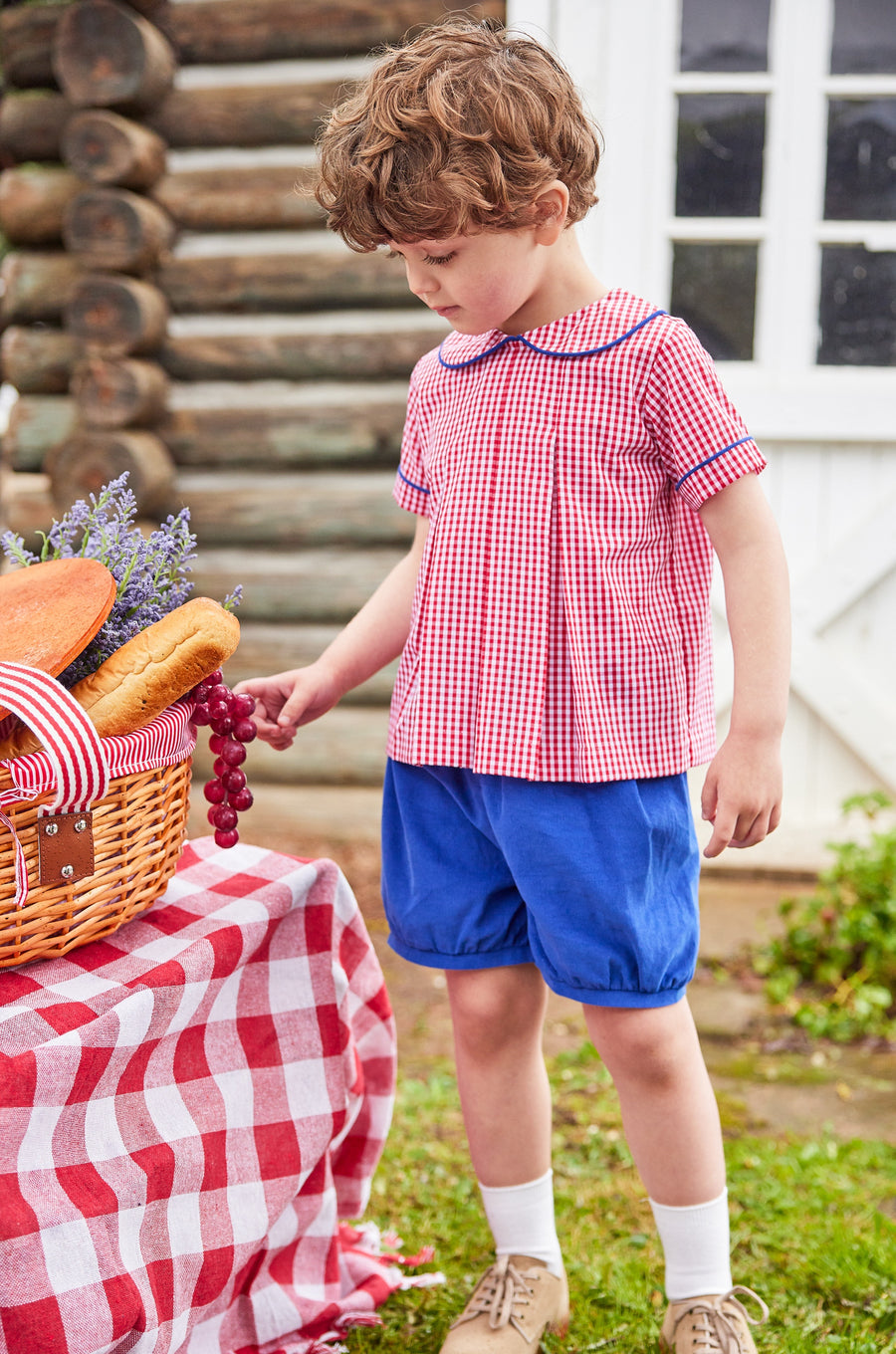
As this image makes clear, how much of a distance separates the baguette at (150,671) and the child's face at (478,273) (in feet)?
1.57

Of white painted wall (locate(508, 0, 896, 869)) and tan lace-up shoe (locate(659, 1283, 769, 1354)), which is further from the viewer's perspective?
white painted wall (locate(508, 0, 896, 869))

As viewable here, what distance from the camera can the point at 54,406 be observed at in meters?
3.80

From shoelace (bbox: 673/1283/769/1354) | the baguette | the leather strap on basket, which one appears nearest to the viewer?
the leather strap on basket

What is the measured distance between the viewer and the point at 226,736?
1.39m

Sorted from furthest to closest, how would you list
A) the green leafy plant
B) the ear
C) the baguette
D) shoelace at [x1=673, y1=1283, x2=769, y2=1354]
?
the green leafy plant → shoelace at [x1=673, y1=1283, x2=769, y2=1354] → the ear → the baguette

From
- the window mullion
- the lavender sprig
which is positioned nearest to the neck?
the lavender sprig

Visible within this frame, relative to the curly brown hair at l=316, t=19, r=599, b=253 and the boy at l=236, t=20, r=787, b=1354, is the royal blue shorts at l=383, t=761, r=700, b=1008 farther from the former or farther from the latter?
the curly brown hair at l=316, t=19, r=599, b=253

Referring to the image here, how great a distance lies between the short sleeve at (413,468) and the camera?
165 cm

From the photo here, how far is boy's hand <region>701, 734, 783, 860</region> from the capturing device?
137 centimetres

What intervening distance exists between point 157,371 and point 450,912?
8.85 ft

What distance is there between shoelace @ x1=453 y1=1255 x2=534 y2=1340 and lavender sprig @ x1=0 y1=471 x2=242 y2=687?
973 mm

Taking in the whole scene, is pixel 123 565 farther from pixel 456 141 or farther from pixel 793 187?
pixel 793 187

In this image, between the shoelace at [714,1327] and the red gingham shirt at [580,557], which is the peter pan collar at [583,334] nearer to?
the red gingham shirt at [580,557]

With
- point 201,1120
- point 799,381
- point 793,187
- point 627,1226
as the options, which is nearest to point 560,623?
point 201,1120
